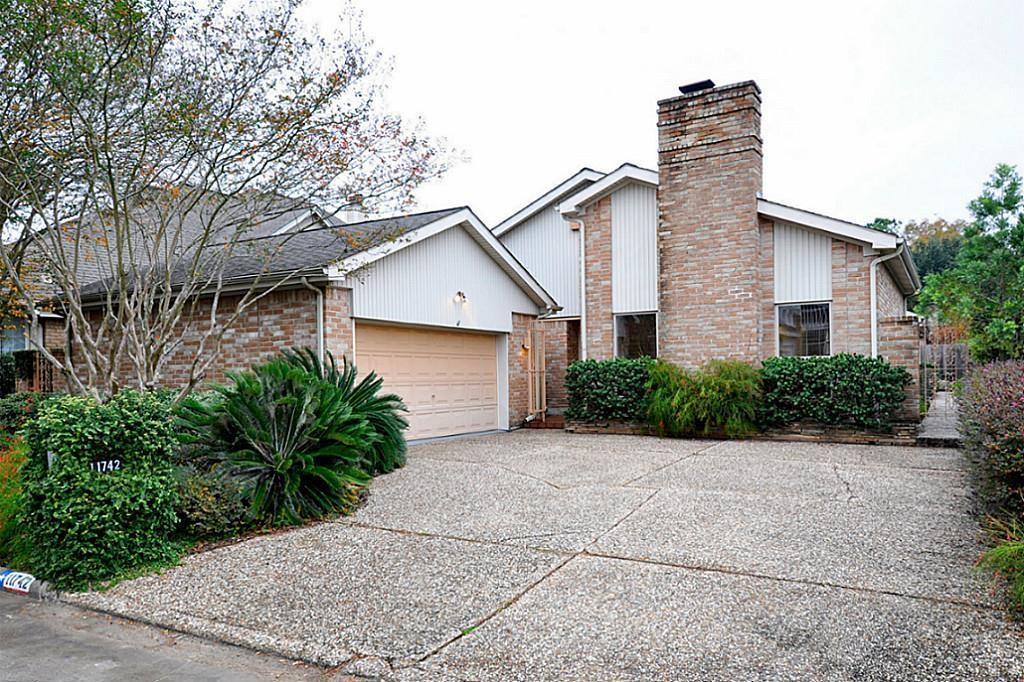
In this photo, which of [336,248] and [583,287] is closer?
[336,248]

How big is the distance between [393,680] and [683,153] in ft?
41.4

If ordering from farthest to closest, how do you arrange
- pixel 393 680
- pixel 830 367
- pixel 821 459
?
pixel 830 367 → pixel 821 459 → pixel 393 680

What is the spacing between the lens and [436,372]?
13.5m

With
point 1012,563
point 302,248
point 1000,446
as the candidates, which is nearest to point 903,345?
point 1000,446

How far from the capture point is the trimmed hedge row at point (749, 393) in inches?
477

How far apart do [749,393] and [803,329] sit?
200 cm

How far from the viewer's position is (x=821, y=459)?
10.4m

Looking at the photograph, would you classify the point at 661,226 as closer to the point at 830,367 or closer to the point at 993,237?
the point at 830,367

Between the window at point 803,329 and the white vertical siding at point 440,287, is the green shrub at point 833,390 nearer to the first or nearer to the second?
the window at point 803,329

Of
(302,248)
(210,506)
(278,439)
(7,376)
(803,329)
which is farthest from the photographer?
(7,376)

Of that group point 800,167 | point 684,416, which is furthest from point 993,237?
point 800,167

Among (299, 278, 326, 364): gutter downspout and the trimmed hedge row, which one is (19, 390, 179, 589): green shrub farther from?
the trimmed hedge row

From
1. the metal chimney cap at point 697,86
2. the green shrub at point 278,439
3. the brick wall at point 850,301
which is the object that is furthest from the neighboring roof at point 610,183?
the green shrub at point 278,439

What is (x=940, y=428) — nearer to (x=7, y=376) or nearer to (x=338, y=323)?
(x=338, y=323)
